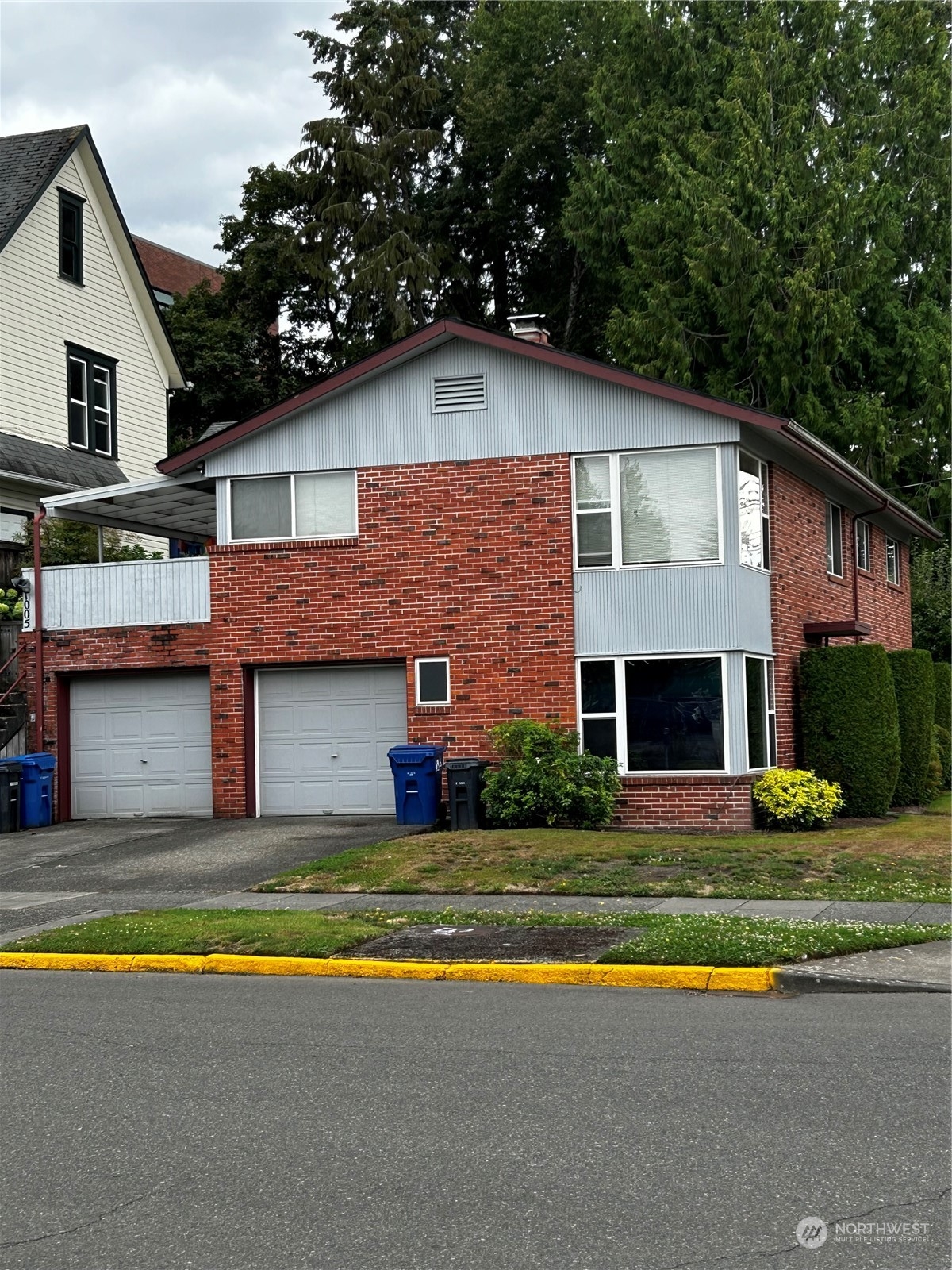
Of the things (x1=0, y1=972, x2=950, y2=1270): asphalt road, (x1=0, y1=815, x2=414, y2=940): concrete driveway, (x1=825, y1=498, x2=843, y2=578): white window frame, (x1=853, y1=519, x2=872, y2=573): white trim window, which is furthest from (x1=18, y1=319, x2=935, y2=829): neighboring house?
(x1=0, y1=972, x2=950, y2=1270): asphalt road

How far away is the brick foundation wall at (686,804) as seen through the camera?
1989 centimetres

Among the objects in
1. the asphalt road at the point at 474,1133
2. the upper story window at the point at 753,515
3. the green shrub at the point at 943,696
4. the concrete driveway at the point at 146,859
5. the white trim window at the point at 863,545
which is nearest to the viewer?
the asphalt road at the point at 474,1133

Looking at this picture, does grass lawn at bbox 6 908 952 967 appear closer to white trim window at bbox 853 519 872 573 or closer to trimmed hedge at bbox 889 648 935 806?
trimmed hedge at bbox 889 648 935 806

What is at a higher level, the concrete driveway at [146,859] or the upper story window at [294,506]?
the upper story window at [294,506]

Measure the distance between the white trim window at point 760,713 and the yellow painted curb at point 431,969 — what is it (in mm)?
10244

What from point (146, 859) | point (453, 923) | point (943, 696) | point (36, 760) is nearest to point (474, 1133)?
point (453, 923)

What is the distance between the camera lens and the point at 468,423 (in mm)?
21328

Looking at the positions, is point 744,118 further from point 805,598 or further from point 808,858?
point 808,858

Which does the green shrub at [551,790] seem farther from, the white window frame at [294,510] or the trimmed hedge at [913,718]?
the trimmed hedge at [913,718]

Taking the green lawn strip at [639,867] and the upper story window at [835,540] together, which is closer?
the green lawn strip at [639,867]

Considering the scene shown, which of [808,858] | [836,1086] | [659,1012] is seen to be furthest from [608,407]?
[836,1086]

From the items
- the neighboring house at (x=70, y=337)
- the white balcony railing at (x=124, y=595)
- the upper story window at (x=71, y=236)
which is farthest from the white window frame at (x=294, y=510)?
the upper story window at (x=71, y=236)

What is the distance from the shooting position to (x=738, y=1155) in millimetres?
6020

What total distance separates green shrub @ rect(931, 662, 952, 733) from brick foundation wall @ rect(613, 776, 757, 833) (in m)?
10.6
